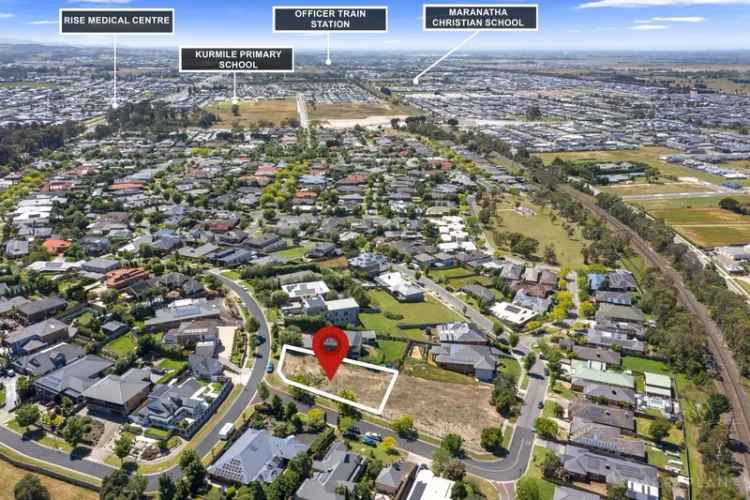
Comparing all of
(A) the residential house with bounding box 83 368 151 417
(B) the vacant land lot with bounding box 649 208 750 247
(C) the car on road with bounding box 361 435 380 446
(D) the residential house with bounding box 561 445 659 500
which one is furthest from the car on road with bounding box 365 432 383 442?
(B) the vacant land lot with bounding box 649 208 750 247

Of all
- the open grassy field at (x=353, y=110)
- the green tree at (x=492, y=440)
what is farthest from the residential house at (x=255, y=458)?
the open grassy field at (x=353, y=110)

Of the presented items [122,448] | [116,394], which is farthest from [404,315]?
[122,448]

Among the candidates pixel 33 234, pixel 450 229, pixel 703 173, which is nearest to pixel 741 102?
pixel 703 173

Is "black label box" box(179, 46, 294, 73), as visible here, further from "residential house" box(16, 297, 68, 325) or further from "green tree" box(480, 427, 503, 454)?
"residential house" box(16, 297, 68, 325)

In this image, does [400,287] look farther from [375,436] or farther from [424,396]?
[375,436]

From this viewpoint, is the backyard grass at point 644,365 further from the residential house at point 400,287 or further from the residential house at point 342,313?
the residential house at point 342,313
